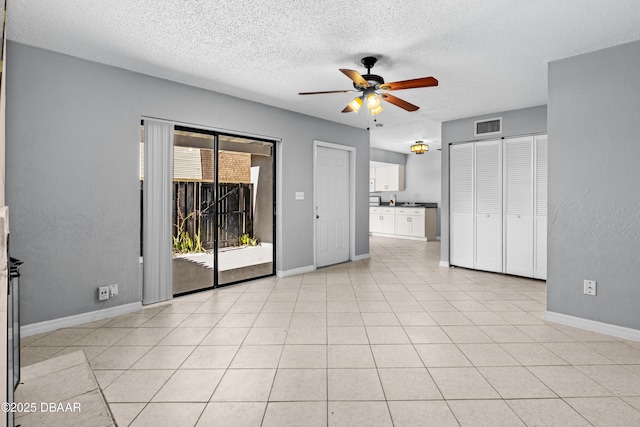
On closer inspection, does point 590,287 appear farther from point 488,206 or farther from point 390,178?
point 390,178

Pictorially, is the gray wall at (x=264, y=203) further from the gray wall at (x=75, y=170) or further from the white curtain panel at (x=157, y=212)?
the white curtain panel at (x=157, y=212)

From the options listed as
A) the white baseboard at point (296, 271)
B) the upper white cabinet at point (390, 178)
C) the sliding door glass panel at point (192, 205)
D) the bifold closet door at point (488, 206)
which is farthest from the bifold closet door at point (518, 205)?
the upper white cabinet at point (390, 178)

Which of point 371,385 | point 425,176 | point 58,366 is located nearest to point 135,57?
point 58,366

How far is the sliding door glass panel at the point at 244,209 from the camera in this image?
455 cm

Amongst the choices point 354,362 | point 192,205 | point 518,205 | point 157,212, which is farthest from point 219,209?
point 518,205

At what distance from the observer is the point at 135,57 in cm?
322

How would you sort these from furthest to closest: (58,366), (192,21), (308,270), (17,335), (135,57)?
1. (308,270)
2. (135,57)
3. (192,21)
4. (58,366)
5. (17,335)

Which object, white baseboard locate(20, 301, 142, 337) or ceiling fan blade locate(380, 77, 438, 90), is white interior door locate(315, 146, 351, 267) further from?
white baseboard locate(20, 301, 142, 337)

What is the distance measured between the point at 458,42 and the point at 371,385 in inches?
115

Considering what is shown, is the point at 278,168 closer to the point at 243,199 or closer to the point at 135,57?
the point at 243,199

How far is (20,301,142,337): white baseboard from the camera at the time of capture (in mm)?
2932

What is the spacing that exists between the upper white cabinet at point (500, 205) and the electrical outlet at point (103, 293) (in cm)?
507

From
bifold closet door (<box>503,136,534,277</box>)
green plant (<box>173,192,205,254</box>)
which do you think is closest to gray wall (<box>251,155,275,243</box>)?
green plant (<box>173,192,205,254</box>)

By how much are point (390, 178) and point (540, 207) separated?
571 centimetres
